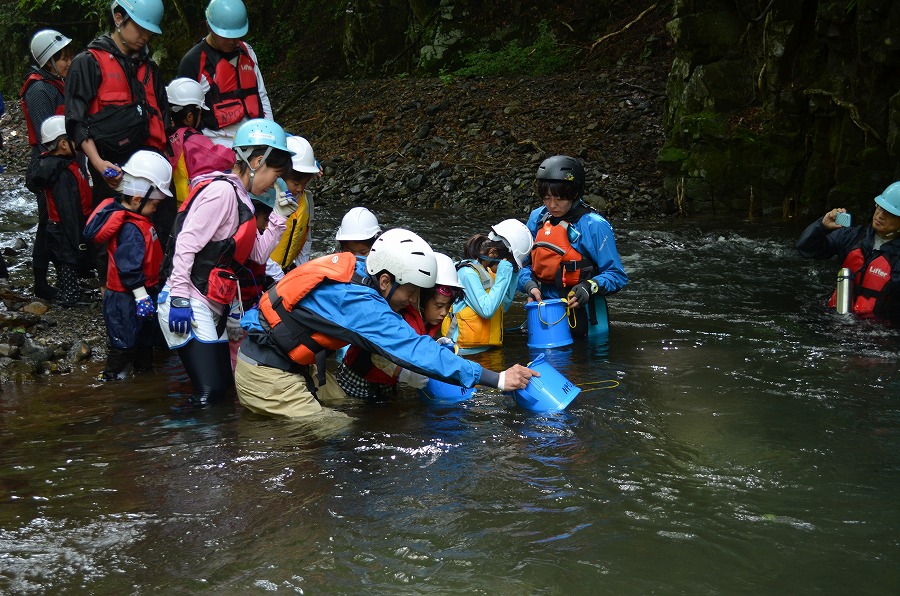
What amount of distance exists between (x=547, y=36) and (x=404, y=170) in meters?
6.26

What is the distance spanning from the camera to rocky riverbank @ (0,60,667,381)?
15.8m

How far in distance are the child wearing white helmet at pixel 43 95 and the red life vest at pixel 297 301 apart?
3.96 m

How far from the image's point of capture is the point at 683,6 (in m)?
15.0

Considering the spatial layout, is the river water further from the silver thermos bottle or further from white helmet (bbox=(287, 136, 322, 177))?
white helmet (bbox=(287, 136, 322, 177))

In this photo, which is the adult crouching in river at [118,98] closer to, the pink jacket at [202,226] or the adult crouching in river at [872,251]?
the pink jacket at [202,226]

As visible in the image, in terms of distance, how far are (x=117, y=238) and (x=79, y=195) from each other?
73.1 inches

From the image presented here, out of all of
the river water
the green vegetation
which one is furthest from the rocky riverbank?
the river water

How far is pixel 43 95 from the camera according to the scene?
841 cm

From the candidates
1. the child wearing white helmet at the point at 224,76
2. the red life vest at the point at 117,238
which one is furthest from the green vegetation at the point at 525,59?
the red life vest at the point at 117,238

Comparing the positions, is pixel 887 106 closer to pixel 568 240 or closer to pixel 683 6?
pixel 683 6

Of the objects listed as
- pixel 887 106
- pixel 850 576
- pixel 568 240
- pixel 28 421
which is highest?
pixel 887 106

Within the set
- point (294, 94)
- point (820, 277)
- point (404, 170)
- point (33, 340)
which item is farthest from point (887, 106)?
point (294, 94)

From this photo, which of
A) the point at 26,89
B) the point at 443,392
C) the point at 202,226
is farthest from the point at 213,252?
the point at 26,89

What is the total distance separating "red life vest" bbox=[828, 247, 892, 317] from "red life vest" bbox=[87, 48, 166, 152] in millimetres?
6083
